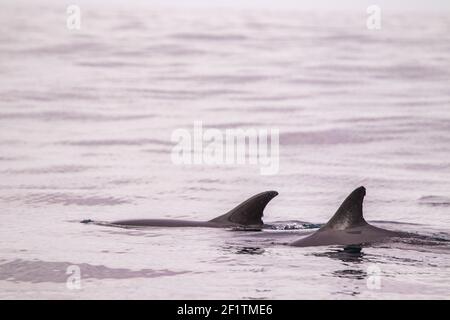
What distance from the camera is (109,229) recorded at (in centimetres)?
1415

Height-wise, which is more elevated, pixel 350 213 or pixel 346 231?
pixel 350 213

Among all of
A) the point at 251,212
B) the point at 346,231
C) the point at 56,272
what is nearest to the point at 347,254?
the point at 346,231

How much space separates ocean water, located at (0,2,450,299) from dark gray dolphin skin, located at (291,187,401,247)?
0.18m

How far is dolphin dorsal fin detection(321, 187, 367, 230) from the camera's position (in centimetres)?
1195

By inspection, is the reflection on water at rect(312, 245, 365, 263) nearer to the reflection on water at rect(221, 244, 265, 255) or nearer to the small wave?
the reflection on water at rect(221, 244, 265, 255)

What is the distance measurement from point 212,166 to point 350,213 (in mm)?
8367

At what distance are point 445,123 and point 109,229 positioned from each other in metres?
13.1

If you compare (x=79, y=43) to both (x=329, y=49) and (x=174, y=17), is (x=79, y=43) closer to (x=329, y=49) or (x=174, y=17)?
(x=329, y=49)

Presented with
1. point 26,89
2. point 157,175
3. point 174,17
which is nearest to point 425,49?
point 26,89

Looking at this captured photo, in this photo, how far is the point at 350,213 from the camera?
39.8 feet

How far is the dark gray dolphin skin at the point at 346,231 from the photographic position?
1215cm

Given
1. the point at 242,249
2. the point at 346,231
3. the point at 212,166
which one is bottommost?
the point at 242,249

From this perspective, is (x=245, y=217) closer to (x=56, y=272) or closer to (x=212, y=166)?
(x=56, y=272)

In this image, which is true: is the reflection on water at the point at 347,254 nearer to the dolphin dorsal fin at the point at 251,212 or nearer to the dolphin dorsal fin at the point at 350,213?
the dolphin dorsal fin at the point at 350,213
